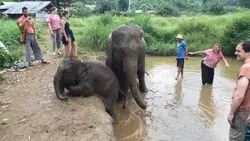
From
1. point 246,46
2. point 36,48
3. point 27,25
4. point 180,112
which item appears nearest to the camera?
point 246,46

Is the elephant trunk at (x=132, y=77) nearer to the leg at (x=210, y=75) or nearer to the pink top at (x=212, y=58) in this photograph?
the pink top at (x=212, y=58)

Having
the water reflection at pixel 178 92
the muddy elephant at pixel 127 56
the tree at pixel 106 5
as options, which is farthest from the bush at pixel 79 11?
the muddy elephant at pixel 127 56

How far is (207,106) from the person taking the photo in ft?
29.5

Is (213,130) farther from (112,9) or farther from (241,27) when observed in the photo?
(112,9)

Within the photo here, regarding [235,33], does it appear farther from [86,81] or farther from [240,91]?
[240,91]

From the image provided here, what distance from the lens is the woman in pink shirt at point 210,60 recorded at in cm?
1018

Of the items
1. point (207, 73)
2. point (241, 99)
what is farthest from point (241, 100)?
point (207, 73)

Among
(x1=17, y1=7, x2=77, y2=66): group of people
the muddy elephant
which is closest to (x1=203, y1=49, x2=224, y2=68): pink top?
the muddy elephant

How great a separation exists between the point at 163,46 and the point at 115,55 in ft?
36.2

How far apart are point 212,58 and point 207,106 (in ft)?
6.47

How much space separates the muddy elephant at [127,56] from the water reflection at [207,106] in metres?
1.69

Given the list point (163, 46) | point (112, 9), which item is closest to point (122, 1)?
point (112, 9)

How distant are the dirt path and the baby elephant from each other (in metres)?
0.21

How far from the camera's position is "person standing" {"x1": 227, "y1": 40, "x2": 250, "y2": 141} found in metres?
4.26
